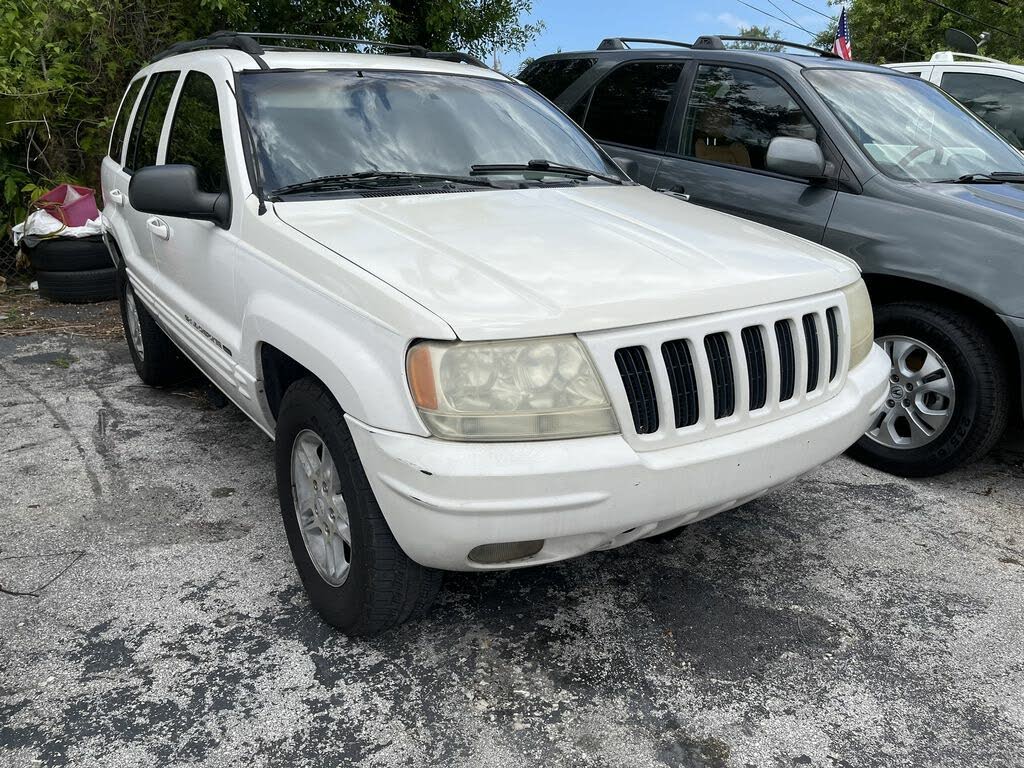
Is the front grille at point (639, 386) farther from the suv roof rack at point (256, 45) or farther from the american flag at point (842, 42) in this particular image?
the american flag at point (842, 42)

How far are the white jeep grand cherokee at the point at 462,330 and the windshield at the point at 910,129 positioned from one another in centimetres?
138

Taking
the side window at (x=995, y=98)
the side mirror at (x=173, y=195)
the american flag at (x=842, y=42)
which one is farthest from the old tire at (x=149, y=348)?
the american flag at (x=842, y=42)

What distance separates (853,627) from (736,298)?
1211 millimetres

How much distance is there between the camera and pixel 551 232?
2768 mm

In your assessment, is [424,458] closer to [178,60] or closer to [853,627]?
[853,627]

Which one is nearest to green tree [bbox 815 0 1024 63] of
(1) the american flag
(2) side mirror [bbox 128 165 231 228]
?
(1) the american flag

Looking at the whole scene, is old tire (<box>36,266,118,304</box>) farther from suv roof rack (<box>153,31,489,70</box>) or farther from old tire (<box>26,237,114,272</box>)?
suv roof rack (<box>153,31,489,70</box>)

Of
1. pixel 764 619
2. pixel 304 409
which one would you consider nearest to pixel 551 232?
pixel 304 409

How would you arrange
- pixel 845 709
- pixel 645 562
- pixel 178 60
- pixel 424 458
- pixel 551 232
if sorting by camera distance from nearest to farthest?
pixel 424 458 → pixel 845 709 → pixel 551 232 → pixel 645 562 → pixel 178 60

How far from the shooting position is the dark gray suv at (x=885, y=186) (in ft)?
12.2

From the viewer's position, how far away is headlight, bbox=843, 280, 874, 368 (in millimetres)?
2838

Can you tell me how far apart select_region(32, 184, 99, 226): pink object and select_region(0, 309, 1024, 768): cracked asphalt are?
148 inches

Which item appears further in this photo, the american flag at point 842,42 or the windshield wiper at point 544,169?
the american flag at point 842,42

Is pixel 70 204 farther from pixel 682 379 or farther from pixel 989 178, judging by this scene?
pixel 989 178
